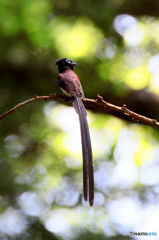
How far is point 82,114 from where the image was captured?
310cm

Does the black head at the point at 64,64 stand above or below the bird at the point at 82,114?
above

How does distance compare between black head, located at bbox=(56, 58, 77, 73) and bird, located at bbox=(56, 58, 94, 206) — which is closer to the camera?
bird, located at bbox=(56, 58, 94, 206)

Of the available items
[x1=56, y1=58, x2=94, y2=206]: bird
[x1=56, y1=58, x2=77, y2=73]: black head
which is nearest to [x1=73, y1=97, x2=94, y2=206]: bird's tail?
[x1=56, y1=58, x2=94, y2=206]: bird

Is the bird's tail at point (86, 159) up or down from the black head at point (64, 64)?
down

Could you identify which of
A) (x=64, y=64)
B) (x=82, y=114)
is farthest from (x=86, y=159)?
(x=64, y=64)

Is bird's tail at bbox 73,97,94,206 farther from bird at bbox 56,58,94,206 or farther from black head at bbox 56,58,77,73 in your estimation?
black head at bbox 56,58,77,73

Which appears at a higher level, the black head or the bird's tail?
the black head

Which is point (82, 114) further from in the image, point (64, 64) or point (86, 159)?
point (64, 64)

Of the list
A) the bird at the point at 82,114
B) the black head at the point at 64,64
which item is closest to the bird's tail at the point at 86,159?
the bird at the point at 82,114

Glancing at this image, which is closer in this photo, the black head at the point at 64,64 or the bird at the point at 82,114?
the bird at the point at 82,114

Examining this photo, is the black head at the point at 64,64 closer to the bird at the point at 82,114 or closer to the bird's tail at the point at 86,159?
the bird at the point at 82,114

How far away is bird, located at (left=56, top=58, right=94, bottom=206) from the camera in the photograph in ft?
7.34

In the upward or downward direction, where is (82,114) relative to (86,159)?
upward

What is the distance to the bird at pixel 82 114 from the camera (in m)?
2.24
